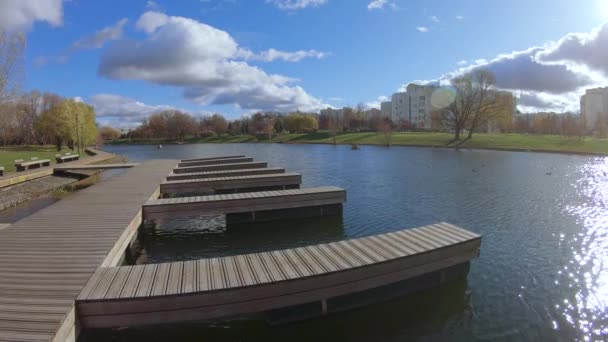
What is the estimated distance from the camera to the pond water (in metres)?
6.48

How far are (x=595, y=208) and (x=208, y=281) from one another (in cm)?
1539

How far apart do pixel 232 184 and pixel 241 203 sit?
5.00 metres

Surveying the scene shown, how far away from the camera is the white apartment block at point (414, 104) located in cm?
13673

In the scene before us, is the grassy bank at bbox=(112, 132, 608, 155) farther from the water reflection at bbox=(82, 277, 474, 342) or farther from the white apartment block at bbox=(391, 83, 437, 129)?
the white apartment block at bbox=(391, 83, 437, 129)

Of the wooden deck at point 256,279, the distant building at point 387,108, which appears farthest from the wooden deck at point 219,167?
the distant building at point 387,108

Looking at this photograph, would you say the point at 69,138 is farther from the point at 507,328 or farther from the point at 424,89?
the point at 424,89

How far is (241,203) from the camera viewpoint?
13.6 meters

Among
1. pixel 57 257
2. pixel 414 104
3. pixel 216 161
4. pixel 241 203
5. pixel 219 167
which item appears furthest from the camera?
pixel 414 104

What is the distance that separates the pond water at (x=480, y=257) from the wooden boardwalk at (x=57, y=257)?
0.97m

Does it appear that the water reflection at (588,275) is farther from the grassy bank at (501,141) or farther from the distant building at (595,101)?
the distant building at (595,101)

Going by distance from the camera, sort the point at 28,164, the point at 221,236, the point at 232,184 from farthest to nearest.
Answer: the point at 28,164
the point at 232,184
the point at 221,236

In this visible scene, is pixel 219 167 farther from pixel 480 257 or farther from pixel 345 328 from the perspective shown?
pixel 345 328

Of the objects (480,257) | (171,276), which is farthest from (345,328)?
(480,257)

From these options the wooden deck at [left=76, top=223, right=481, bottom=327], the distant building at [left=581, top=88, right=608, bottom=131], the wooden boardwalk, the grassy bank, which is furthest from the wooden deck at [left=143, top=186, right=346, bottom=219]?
the distant building at [left=581, top=88, right=608, bottom=131]
